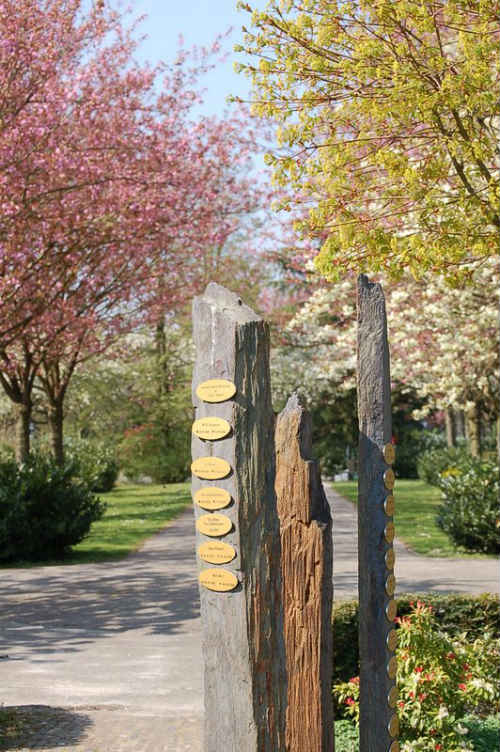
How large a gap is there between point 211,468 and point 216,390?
0.35 meters

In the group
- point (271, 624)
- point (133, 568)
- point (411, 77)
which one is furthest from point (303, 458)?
point (133, 568)

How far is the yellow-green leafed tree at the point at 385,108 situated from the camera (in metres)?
7.54

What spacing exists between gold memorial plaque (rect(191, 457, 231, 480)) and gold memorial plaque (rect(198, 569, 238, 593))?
0.42m

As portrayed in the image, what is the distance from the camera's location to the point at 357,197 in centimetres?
850

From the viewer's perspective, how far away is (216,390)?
4266mm

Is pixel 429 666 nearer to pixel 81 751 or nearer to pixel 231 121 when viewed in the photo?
pixel 81 751

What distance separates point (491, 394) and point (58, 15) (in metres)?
12.6

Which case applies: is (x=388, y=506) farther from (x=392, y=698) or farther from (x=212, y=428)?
(x=212, y=428)

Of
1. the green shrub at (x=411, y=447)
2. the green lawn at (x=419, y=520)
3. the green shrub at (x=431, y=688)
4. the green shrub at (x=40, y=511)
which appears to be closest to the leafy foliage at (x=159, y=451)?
the green lawn at (x=419, y=520)

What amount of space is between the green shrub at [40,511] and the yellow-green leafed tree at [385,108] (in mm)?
7862

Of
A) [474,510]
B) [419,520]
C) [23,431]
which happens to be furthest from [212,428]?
[419,520]

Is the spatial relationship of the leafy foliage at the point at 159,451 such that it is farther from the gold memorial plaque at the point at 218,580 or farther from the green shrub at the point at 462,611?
the gold memorial plaque at the point at 218,580

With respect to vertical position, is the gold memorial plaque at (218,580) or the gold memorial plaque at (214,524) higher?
the gold memorial plaque at (214,524)

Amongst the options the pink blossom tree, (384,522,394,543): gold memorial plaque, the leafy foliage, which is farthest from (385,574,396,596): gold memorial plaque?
the leafy foliage
